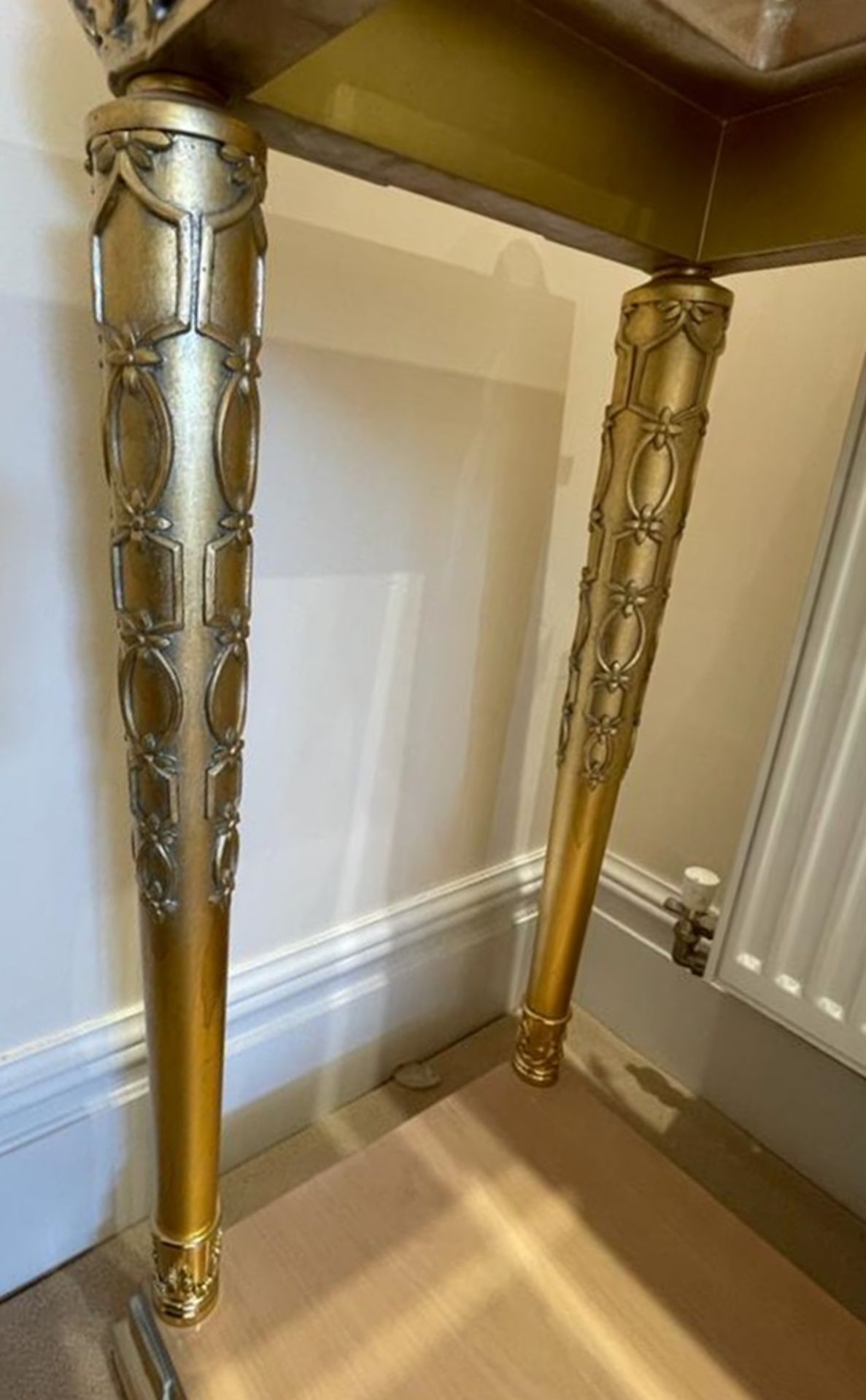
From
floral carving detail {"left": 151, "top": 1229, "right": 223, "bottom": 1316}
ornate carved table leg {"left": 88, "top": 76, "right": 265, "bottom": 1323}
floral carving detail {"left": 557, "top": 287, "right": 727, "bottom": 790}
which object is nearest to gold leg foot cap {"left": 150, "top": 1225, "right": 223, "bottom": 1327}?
floral carving detail {"left": 151, "top": 1229, "right": 223, "bottom": 1316}

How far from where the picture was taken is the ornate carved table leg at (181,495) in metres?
0.34

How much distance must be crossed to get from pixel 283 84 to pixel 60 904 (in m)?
0.57

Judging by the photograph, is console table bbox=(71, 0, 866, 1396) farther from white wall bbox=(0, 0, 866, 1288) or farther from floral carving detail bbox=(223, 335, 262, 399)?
white wall bbox=(0, 0, 866, 1288)

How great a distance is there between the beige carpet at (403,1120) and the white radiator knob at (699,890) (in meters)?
0.29

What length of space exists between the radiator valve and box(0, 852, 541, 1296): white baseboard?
0.21m

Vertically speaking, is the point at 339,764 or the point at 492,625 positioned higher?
the point at 492,625

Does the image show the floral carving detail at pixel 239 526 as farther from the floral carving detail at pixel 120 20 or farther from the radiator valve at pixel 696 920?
the radiator valve at pixel 696 920

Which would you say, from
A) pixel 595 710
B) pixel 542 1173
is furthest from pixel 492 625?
pixel 542 1173

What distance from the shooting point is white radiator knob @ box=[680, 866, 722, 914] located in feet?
2.92

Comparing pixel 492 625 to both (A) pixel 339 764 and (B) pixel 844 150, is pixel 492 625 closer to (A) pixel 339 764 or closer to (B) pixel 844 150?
(A) pixel 339 764

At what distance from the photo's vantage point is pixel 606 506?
Result: 656 millimetres

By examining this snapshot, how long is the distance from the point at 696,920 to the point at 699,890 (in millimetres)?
41

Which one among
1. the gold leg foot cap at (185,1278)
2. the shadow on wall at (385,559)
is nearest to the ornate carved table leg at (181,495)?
the gold leg foot cap at (185,1278)

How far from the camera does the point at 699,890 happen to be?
2.92ft
